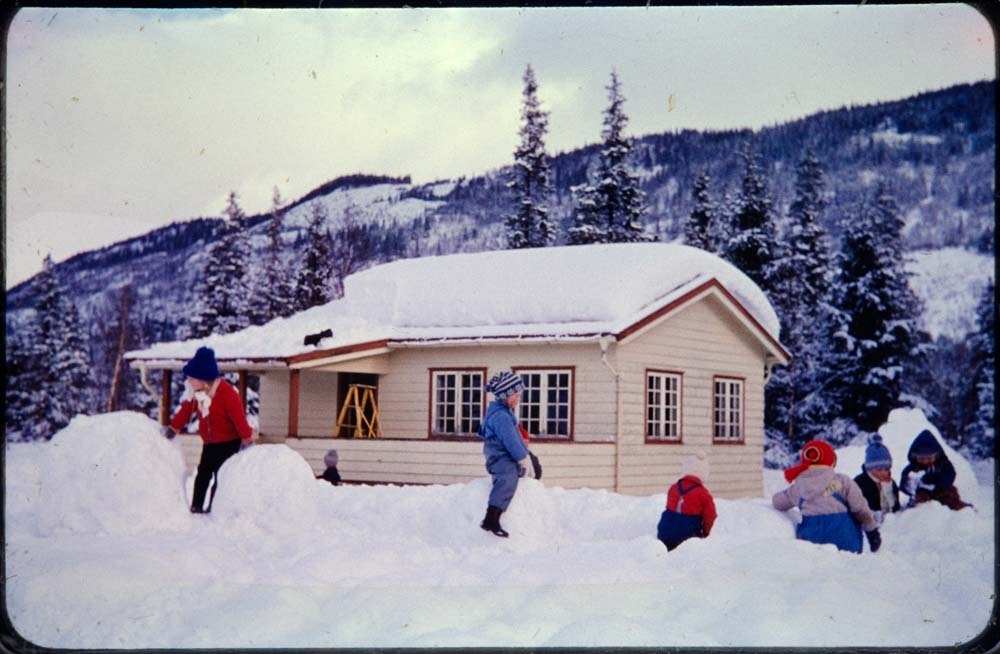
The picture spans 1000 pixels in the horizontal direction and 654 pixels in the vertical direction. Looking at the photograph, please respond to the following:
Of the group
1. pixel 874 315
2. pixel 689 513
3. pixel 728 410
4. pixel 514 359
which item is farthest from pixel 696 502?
pixel 874 315

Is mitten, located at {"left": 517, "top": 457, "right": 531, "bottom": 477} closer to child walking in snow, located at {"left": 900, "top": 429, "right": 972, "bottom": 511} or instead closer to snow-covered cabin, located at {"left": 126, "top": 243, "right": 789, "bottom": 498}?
child walking in snow, located at {"left": 900, "top": 429, "right": 972, "bottom": 511}

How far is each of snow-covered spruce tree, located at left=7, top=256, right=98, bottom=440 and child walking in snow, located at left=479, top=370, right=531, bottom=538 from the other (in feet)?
17.9

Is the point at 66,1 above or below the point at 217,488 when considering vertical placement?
above

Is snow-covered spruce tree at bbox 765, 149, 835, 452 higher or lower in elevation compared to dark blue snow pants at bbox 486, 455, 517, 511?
higher

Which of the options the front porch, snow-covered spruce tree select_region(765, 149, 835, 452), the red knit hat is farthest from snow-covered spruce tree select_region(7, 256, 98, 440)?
snow-covered spruce tree select_region(765, 149, 835, 452)

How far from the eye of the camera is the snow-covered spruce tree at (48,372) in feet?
35.9

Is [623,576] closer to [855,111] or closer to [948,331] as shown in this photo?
[855,111]

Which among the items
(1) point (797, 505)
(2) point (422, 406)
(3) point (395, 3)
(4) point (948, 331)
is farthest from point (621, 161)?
(3) point (395, 3)

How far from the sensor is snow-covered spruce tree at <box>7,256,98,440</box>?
11.0 metres

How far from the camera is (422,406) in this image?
1484cm

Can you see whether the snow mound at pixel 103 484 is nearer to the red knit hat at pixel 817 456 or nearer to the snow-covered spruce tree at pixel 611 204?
Answer: the red knit hat at pixel 817 456

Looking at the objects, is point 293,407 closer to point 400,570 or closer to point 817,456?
point 400,570

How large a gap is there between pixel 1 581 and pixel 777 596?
4435 millimetres

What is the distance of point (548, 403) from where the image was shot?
46.4ft
